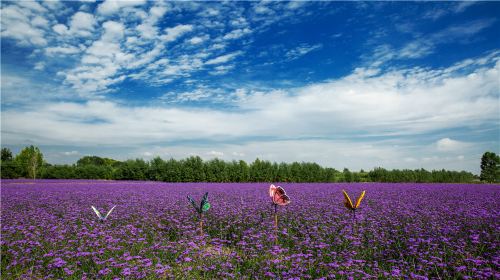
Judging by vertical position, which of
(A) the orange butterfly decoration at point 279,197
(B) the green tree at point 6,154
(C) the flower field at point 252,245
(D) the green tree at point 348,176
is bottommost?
(C) the flower field at point 252,245

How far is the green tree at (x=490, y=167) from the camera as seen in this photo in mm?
40188

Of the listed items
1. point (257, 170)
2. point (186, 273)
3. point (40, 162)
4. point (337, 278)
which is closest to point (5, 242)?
point (186, 273)

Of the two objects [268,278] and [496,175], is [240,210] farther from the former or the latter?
[496,175]

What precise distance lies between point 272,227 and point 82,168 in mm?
37725

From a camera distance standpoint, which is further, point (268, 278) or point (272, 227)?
point (272, 227)

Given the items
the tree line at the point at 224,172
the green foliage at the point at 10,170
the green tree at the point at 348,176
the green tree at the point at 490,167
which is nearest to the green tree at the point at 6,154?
the tree line at the point at 224,172

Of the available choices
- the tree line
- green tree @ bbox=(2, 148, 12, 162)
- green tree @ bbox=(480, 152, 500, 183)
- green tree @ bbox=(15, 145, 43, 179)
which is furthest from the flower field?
green tree @ bbox=(2, 148, 12, 162)

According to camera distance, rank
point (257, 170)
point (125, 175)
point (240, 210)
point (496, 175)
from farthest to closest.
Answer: point (496, 175)
point (125, 175)
point (257, 170)
point (240, 210)

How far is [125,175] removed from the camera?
36.1 meters

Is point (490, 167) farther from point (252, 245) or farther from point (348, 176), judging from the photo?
point (252, 245)

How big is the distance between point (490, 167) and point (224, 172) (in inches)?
1422

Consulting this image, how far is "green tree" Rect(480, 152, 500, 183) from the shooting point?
132ft

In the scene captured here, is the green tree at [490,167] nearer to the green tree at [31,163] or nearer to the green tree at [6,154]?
the green tree at [31,163]

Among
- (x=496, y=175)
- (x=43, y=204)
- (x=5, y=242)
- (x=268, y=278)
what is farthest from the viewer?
(x=496, y=175)
